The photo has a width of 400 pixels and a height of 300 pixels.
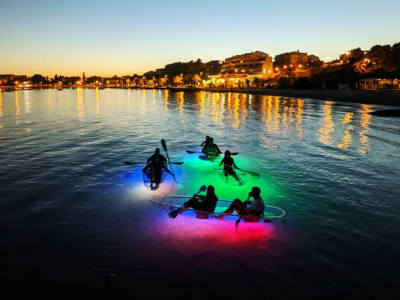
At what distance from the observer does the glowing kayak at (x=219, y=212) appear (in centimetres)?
1175

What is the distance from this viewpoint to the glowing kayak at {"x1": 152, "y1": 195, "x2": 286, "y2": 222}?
11.8m

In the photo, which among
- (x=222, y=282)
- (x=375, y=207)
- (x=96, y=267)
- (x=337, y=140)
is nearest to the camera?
(x=222, y=282)

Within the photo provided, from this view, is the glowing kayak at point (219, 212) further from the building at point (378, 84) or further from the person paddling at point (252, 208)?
the building at point (378, 84)

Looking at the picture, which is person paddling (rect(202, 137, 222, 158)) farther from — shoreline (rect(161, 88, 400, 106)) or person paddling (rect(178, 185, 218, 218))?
shoreline (rect(161, 88, 400, 106))

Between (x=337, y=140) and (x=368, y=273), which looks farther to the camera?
(x=337, y=140)

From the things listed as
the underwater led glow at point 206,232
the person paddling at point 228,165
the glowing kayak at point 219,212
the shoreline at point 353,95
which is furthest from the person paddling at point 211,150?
the shoreline at point 353,95

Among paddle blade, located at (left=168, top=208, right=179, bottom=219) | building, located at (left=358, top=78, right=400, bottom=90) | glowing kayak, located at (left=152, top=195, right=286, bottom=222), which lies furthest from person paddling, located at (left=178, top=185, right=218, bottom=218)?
building, located at (left=358, top=78, right=400, bottom=90)

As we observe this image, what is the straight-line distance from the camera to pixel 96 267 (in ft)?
30.5

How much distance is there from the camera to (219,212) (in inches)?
478

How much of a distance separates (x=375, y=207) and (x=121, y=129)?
3433cm

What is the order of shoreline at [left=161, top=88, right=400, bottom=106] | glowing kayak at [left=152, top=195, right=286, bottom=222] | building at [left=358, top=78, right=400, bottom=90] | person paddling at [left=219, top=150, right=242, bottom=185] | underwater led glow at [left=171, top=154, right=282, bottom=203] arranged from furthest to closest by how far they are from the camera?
building at [left=358, top=78, right=400, bottom=90] < shoreline at [left=161, top=88, right=400, bottom=106] < person paddling at [left=219, top=150, right=242, bottom=185] < underwater led glow at [left=171, top=154, right=282, bottom=203] < glowing kayak at [left=152, top=195, right=286, bottom=222]

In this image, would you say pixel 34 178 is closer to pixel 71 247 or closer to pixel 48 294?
pixel 71 247

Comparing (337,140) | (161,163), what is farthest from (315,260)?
(337,140)

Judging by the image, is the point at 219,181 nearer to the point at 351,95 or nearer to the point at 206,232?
the point at 206,232
